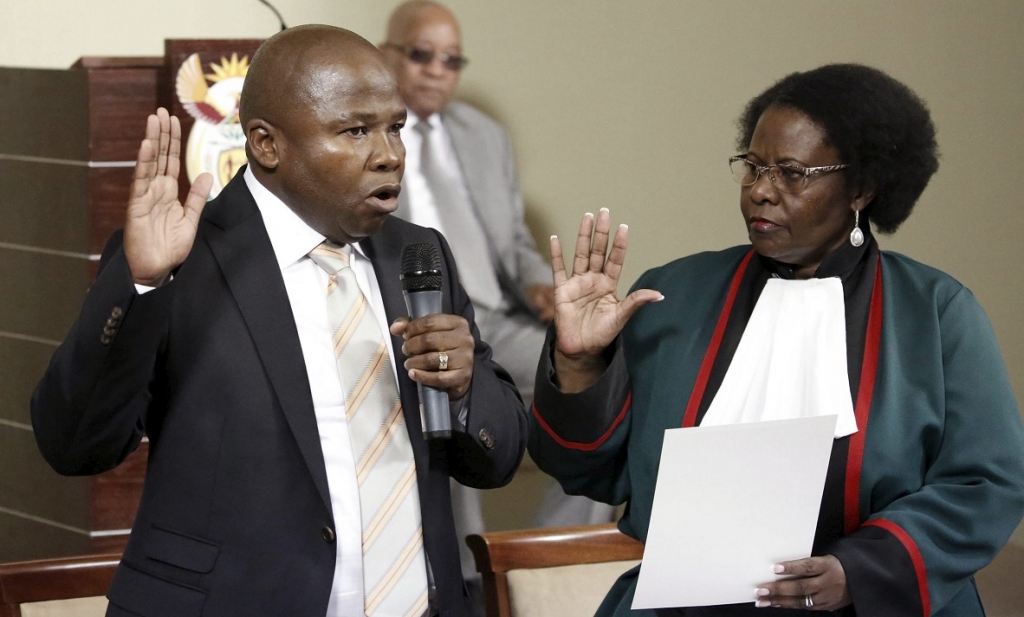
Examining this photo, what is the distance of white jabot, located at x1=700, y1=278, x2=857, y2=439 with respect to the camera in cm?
221

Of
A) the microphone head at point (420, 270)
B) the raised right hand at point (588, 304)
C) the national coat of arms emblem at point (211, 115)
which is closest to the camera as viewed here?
the microphone head at point (420, 270)

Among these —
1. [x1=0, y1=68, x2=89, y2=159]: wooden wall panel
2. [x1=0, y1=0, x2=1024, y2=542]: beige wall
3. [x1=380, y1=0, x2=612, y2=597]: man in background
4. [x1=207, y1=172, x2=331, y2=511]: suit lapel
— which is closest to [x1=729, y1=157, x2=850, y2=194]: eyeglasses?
[x1=207, y1=172, x2=331, y2=511]: suit lapel

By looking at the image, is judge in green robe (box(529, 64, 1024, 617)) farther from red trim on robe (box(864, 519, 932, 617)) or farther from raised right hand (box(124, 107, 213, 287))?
raised right hand (box(124, 107, 213, 287))

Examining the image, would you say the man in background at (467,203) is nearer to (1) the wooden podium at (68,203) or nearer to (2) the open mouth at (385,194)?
(1) the wooden podium at (68,203)

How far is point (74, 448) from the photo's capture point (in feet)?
5.85

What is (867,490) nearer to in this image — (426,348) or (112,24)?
(426,348)

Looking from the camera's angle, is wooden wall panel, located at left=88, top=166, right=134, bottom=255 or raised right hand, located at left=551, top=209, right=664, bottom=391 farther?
wooden wall panel, located at left=88, top=166, right=134, bottom=255

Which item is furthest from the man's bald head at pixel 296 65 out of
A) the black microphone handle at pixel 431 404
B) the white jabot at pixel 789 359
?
the white jabot at pixel 789 359

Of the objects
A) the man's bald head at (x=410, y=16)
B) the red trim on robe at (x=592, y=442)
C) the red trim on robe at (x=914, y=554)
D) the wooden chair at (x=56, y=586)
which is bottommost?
the wooden chair at (x=56, y=586)

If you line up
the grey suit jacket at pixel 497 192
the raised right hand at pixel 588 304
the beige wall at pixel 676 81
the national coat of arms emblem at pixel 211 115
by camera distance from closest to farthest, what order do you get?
the raised right hand at pixel 588 304 < the national coat of arms emblem at pixel 211 115 < the beige wall at pixel 676 81 < the grey suit jacket at pixel 497 192

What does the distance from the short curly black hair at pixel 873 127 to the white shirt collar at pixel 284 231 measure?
103 centimetres

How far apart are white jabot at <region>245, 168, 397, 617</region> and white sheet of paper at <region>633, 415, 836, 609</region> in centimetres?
52

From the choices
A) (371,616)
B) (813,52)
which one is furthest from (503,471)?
(813,52)

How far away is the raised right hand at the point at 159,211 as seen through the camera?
1740mm
